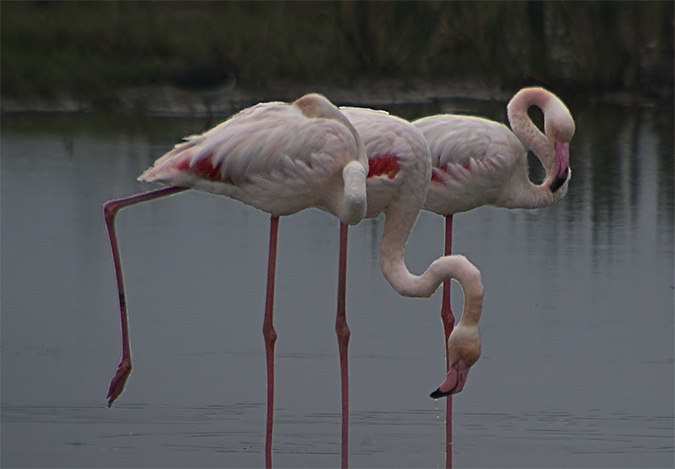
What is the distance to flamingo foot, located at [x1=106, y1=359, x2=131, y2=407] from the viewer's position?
18.5 feet

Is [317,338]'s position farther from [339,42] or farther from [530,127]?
[339,42]

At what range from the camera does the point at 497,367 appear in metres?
6.93

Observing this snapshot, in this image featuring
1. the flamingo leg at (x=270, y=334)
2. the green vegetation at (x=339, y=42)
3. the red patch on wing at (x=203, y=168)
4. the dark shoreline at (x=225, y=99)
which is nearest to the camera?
the flamingo leg at (x=270, y=334)

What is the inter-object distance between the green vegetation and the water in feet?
19.8

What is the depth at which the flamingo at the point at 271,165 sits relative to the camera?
5.66 m

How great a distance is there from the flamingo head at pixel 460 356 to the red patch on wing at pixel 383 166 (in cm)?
88

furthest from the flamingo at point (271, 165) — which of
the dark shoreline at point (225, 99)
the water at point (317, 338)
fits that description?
the dark shoreline at point (225, 99)

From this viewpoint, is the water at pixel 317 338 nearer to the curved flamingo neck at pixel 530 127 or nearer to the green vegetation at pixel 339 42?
the curved flamingo neck at pixel 530 127

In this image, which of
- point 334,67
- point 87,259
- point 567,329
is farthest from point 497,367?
point 334,67

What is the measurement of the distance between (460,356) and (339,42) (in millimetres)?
14359

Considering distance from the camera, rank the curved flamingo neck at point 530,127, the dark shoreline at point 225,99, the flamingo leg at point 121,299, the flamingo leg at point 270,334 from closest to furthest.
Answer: the flamingo leg at point 270,334, the flamingo leg at point 121,299, the curved flamingo neck at point 530,127, the dark shoreline at point 225,99

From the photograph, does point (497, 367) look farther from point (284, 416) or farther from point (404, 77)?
point (404, 77)

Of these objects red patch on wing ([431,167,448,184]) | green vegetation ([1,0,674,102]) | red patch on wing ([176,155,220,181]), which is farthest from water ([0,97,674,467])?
green vegetation ([1,0,674,102])

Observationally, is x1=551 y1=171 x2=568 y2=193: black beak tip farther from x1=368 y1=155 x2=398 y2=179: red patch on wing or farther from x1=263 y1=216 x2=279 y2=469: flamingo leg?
x1=263 y1=216 x2=279 y2=469: flamingo leg
